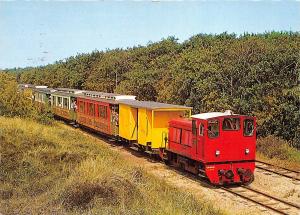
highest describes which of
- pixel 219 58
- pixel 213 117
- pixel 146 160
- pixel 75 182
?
pixel 219 58

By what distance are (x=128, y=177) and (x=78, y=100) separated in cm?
2123

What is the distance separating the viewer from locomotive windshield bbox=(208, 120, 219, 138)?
15234mm

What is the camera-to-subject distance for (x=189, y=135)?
16.7 m

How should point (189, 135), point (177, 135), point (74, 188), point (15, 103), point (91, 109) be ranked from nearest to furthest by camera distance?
point (74, 188) → point (189, 135) → point (177, 135) → point (15, 103) → point (91, 109)

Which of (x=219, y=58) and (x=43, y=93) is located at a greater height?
(x=219, y=58)

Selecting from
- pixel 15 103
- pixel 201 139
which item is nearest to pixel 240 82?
pixel 201 139

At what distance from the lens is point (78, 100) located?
3272 centimetres

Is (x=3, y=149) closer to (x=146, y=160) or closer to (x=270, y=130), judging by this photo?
(x=146, y=160)

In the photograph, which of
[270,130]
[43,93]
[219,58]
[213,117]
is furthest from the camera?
[43,93]

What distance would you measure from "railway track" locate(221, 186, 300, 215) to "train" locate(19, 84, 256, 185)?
538 millimetres

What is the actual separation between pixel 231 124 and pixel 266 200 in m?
3.20

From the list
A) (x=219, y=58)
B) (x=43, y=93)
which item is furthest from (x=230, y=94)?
(x=43, y=93)

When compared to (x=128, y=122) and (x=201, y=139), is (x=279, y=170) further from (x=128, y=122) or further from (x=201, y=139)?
(x=128, y=122)

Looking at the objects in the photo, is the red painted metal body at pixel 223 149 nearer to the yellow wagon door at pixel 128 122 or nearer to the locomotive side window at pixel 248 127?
the locomotive side window at pixel 248 127
